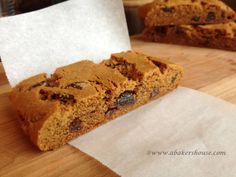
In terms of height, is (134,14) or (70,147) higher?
(134,14)

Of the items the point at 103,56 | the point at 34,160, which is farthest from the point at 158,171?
the point at 103,56

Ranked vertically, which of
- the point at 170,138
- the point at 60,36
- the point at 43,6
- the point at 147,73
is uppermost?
the point at 43,6

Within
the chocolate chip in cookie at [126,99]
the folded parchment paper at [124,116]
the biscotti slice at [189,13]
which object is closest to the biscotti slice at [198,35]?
the biscotti slice at [189,13]

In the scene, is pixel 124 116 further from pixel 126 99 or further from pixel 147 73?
pixel 147 73

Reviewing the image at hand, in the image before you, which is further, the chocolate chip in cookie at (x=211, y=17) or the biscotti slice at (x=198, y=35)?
the chocolate chip in cookie at (x=211, y=17)

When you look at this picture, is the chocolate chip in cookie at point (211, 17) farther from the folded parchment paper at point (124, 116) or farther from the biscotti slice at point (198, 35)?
the folded parchment paper at point (124, 116)

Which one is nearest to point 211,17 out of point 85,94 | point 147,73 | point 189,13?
point 189,13
